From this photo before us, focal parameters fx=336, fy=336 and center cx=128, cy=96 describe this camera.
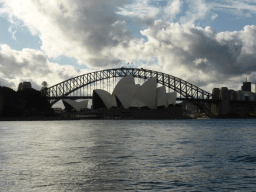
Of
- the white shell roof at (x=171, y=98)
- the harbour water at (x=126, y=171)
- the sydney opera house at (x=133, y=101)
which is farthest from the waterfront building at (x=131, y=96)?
the harbour water at (x=126, y=171)

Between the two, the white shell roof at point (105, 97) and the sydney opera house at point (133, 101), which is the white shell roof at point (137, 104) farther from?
the white shell roof at point (105, 97)

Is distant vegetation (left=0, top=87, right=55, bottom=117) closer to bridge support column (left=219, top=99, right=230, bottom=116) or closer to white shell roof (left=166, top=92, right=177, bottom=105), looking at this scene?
white shell roof (left=166, top=92, right=177, bottom=105)

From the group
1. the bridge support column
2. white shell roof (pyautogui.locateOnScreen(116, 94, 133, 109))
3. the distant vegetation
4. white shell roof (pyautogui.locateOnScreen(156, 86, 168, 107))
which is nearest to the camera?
the distant vegetation

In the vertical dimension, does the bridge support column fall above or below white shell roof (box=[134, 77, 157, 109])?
below

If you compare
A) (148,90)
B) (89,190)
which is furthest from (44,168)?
(148,90)

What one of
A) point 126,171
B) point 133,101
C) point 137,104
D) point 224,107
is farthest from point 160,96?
point 126,171

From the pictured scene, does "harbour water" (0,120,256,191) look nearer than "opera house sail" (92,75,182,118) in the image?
Yes

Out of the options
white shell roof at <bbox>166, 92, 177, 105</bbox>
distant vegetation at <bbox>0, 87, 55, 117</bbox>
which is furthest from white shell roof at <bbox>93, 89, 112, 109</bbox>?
white shell roof at <bbox>166, 92, 177, 105</bbox>
